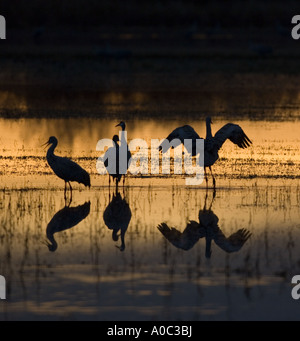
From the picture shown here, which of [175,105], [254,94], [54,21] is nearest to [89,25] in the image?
[54,21]

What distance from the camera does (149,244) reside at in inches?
477

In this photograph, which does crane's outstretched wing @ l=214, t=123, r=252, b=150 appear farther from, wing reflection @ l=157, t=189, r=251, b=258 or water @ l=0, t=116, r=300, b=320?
wing reflection @ l=157, t=189, r=251, b=258

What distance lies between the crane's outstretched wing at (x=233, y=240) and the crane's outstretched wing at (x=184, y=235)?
25 centimetres

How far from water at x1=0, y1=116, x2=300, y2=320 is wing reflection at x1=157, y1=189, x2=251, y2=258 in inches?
1.4

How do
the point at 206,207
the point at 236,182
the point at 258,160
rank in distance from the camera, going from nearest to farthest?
the point at 206,207 → the point at 236,182 → the point at 258,160

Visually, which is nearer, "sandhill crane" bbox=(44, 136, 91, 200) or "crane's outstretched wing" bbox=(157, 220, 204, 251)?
"crane's outstretched wing" bbox=(157, 220, 204, 251)

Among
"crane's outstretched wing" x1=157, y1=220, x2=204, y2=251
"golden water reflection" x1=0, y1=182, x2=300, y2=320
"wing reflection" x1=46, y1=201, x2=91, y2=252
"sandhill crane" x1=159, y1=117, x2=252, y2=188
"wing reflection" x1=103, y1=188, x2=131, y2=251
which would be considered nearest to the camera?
"golden water reflection" x1=0, y1=182, x2=300, y2=320

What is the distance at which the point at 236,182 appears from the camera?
16500 mm

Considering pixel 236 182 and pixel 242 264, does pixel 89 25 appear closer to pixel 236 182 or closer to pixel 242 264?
pixel 236 182

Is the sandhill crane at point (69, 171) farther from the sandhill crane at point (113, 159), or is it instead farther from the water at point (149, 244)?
the sandhill crane at point (113, 159)

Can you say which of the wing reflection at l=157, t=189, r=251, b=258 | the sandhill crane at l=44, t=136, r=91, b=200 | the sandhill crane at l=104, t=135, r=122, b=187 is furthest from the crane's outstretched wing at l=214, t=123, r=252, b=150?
the wing reflection at l=157, t=189, r=251, b=258

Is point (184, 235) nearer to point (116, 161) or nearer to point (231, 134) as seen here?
point (116, 161)

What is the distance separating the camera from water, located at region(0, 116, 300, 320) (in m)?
9.56
